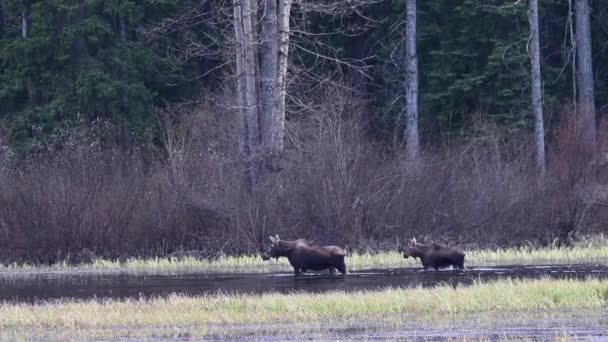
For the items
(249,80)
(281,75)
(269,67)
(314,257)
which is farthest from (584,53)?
(314,257)

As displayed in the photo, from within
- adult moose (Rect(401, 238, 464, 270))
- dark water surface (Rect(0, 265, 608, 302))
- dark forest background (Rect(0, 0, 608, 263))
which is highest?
dark forest background (Rect(0, 0, 608, 263))

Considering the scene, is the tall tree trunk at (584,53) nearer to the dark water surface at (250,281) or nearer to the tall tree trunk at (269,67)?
the tall tree trunk at (269,67)

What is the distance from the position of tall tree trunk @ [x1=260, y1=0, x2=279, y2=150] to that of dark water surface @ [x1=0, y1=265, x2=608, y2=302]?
936cm

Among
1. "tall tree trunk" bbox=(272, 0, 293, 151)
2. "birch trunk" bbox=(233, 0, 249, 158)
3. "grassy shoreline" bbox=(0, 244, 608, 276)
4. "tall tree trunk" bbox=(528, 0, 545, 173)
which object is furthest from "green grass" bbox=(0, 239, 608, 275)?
"tall tree trunk" bbox=(528, 0, 545, 173)

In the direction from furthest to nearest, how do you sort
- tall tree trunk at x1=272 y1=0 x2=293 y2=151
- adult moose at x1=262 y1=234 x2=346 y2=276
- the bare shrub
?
1. tall tree trunk at x1=272 y1=0 x2=293 y2=151
2. the bare shrub
3. adult moose at x1=262 y1=234 x2=346 y2=276

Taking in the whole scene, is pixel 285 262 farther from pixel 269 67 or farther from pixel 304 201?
pixel 269 67

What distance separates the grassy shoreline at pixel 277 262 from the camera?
2836cm

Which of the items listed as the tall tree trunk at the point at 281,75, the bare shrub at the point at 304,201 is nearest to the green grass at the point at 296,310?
the bare shrub at the point at 304,201

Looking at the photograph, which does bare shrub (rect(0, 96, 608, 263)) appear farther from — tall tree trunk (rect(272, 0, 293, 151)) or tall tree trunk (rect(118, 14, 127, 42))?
tall tree trunk (rect(118, 14, 127, 42))

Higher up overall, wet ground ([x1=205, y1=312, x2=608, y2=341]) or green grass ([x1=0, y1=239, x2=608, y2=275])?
wet ground ([x1=205, y1=312, x2=608, y2=341])

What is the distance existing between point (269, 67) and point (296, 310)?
18.4 m

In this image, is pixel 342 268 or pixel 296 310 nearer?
pixel 296 310

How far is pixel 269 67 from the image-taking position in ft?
119

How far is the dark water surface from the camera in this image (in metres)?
22.8
